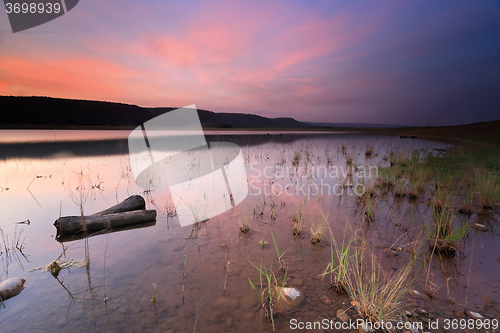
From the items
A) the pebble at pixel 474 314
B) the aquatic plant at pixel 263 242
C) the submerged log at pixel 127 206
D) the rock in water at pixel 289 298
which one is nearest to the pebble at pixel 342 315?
the rock in water at pixel 289 298

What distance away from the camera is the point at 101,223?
4.95m

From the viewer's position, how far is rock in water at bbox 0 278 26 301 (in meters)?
2.93

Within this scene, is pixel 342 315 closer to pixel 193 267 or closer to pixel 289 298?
pixel 289 298

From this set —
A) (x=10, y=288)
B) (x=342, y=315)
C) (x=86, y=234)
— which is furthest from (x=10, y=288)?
(x=342, y=315)

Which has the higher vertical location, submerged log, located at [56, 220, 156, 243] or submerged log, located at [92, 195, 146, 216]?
submerged log, located at [92, 195, 146, 216]

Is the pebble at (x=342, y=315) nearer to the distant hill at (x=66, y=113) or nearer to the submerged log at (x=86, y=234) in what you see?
the submerged log at (x=86, y=234)

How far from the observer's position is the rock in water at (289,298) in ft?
8.86

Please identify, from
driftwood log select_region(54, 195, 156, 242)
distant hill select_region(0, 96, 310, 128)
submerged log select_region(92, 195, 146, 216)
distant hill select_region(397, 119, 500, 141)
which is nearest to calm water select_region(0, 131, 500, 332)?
driftwood log select_region(54, 195, 156, 242)

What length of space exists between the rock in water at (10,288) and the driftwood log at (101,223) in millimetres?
1446

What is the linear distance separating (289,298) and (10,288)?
3.92 meters

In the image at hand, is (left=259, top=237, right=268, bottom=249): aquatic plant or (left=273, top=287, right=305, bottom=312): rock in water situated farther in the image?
(left=259, top=237, right=268, bottom=249): aquatic plant

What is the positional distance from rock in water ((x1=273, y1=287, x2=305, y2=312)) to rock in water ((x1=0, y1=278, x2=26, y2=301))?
3.65 meters

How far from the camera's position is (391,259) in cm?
364

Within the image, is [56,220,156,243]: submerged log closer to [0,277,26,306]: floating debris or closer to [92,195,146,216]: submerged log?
[92,195,146,216]: submerged log
